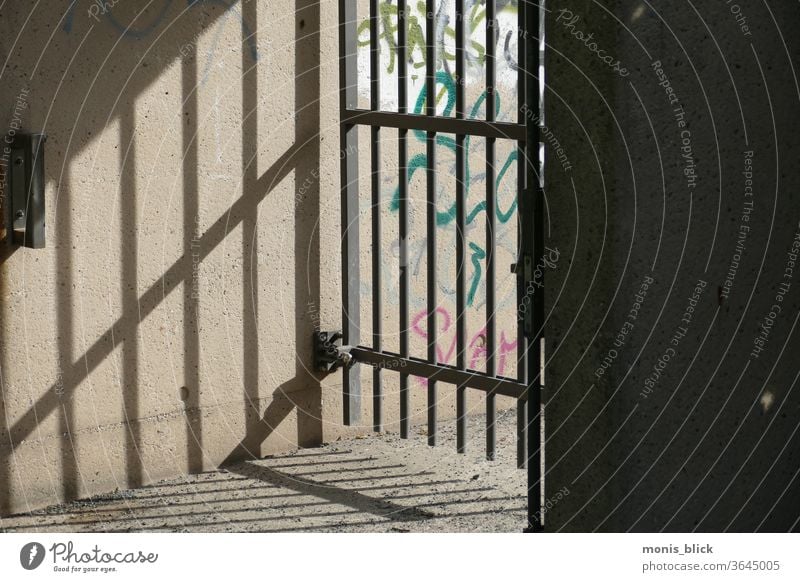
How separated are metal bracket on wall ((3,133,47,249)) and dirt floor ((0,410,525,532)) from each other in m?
1.02

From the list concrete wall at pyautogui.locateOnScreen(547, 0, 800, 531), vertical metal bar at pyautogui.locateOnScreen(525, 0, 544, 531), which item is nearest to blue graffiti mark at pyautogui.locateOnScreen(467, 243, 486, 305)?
vertical metal bar at pyautogui.locateOnScreen(525, 0, 544, 531)

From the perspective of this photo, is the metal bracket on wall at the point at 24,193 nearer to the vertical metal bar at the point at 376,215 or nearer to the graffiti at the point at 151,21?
the graffiti at the point at 151,21

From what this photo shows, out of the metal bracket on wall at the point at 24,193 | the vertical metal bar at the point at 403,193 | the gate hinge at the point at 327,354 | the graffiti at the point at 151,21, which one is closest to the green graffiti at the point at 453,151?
the vertical metal bar at the point at 403,193

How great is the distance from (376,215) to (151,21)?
1222mm

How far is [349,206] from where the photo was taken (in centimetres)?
521

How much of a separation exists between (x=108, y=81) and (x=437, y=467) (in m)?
2.01

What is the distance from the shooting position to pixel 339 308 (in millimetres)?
5324

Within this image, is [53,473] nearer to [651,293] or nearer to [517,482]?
[517,482]

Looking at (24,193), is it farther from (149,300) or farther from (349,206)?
(349,206)

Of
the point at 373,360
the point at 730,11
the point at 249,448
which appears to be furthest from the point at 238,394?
the point at 730,11

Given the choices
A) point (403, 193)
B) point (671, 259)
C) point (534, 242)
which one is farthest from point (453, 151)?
point (671, 259)

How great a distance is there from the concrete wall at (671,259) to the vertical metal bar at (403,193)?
1.89 meters

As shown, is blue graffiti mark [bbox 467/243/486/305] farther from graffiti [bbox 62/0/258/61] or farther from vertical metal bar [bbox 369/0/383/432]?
graffiti [bbox 62/0/258/61]

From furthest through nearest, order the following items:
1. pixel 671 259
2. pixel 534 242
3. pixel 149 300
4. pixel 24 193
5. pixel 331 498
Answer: pixel 149 300
pixel 331 498
pixel 24 193
pixel 534 242
pixel 671 259
